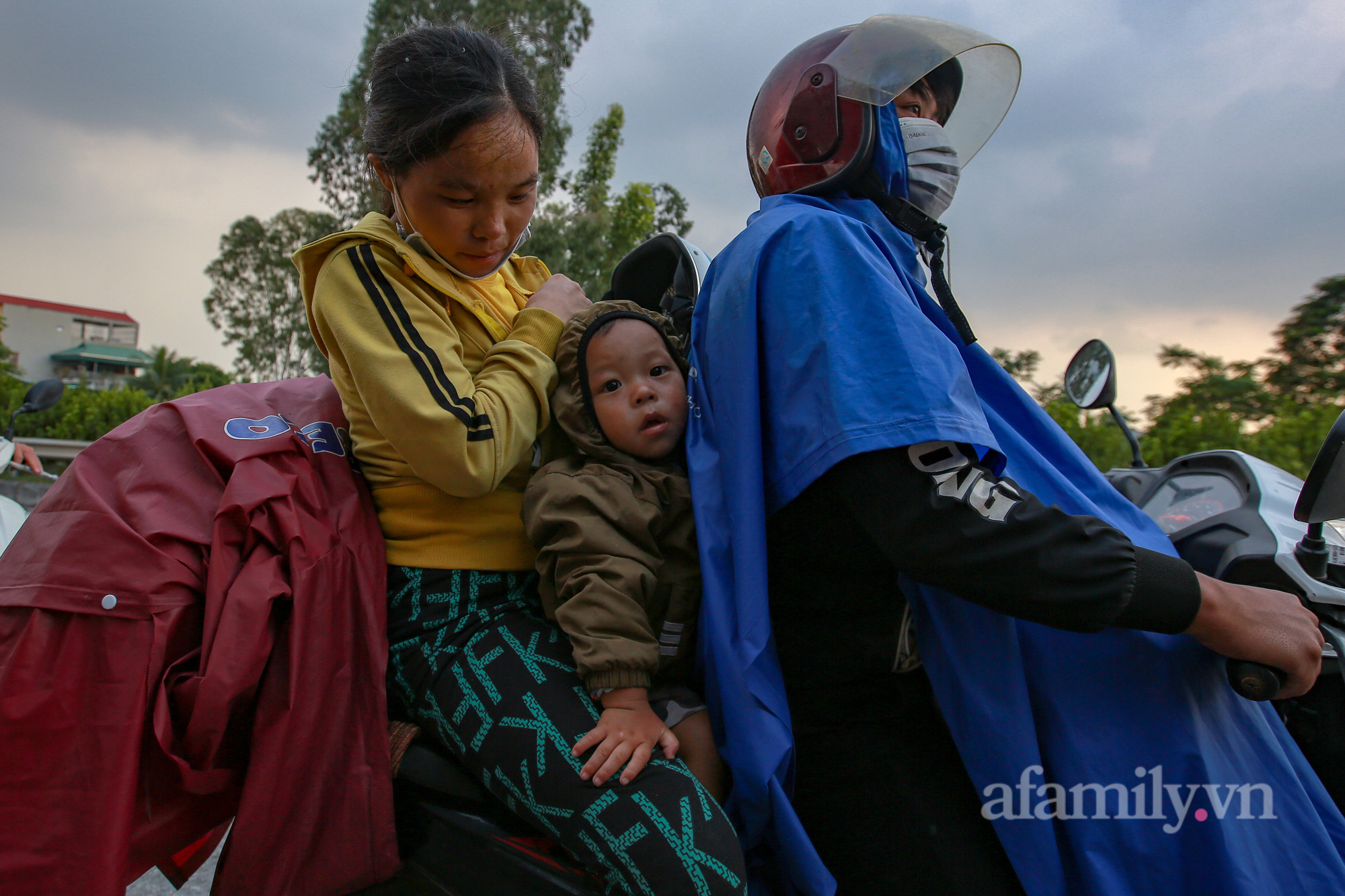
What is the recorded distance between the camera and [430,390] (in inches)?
51.4

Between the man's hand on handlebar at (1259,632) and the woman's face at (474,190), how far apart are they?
4.36 feet

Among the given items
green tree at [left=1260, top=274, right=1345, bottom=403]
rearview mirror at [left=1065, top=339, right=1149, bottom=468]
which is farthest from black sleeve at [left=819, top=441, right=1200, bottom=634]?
green tree at [left=1260, top=274, right=1345, bottom=403]

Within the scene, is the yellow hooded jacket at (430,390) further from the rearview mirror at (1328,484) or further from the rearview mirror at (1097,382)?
the rearview mirror at (1097,382)

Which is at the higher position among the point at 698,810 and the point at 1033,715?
the point at 1033,715

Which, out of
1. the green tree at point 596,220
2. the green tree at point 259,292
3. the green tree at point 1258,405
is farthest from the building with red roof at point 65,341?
the green tree at point 1258,405

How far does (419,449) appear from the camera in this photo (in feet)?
4.23

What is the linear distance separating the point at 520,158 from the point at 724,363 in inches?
22.4

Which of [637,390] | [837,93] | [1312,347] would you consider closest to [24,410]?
A: [637,390]

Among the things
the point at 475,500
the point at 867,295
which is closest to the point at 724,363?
the point at 867,295

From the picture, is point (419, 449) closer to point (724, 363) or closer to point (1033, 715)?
point (724, 363)

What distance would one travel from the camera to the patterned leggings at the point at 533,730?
3.59ft

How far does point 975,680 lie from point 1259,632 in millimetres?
432

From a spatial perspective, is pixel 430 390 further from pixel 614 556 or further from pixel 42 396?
pixel 42 396

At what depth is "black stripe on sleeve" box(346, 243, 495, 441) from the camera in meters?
1.30
